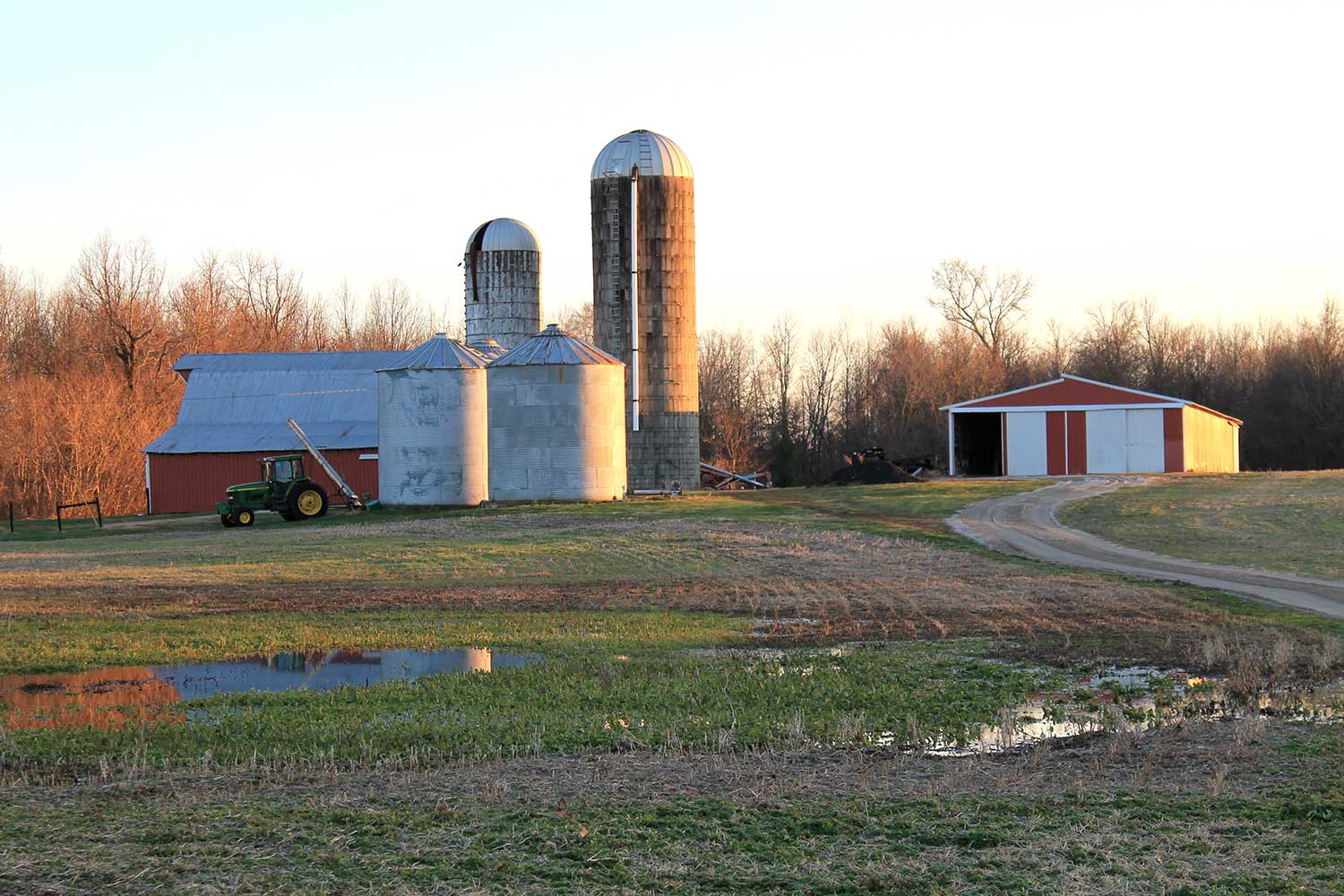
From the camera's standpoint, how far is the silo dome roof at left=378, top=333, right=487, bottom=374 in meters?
47.8

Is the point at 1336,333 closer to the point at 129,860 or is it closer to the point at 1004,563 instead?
the point at 1004,563

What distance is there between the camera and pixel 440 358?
48094 millimetres

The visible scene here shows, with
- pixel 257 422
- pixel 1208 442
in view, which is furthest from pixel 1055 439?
pixel 257 422

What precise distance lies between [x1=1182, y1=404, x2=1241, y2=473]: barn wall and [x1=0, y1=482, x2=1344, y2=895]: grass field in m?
37.7

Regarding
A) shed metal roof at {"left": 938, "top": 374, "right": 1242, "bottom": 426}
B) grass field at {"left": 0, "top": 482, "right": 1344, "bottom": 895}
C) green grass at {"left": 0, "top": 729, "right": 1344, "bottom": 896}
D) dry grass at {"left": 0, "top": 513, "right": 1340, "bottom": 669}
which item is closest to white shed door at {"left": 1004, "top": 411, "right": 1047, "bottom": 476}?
shed metal roof at {"left": 938, "top": 374, "right": 1242, "bottom": 426}

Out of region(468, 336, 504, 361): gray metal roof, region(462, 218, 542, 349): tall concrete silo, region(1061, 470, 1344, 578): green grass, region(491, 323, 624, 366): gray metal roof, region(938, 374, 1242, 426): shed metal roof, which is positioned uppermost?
region(462, 218, 542, 349): tall concrete silo

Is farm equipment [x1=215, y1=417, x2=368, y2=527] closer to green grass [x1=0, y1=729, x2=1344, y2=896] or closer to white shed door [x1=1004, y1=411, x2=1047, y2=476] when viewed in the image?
white shed door [x1=1004, y1=411, x2=1047, y2=476]

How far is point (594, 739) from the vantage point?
37.8ft

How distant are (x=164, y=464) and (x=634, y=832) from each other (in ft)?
161

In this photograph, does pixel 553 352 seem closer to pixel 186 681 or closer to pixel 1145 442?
pixel 1145 442

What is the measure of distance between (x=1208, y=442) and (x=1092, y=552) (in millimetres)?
37532

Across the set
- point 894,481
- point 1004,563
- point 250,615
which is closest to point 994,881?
point 250,615

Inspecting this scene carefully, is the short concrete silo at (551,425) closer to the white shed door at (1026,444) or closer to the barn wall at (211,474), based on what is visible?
the barn wall at (211,474)

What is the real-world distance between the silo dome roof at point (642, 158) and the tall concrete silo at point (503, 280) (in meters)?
4.31
